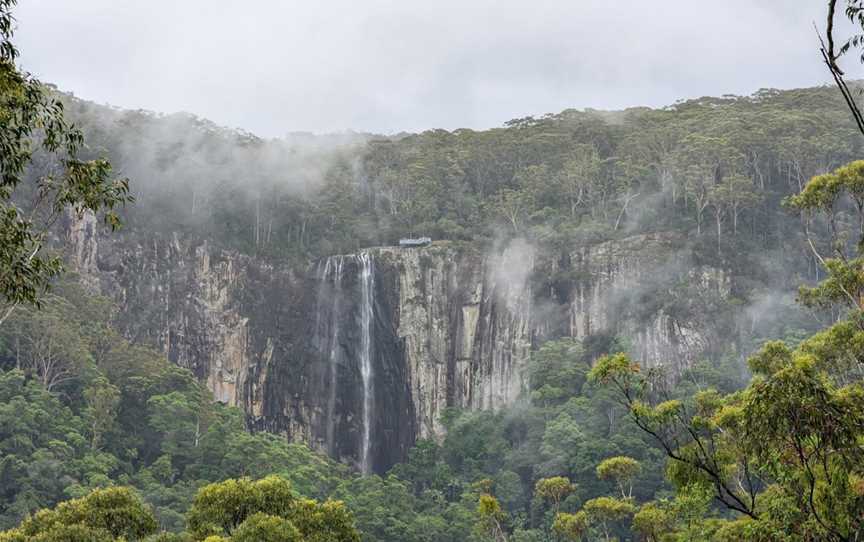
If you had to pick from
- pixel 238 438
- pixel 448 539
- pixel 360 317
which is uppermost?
pixel 360 317

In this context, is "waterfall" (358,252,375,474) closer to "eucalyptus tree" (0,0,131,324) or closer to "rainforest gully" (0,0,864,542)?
"rainforest gully" (0,0,864,542)

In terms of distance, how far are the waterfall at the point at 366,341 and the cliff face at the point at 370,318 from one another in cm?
7

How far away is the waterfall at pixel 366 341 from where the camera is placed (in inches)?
1754

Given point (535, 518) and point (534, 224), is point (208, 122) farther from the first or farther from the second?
point (535, 518)

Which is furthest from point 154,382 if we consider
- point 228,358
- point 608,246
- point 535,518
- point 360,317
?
point 608,246

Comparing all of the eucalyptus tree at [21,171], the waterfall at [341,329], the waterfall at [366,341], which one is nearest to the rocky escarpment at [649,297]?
the waterfall at [366,341]

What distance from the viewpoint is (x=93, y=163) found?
376 inches

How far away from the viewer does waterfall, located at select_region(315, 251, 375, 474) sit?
147 feet

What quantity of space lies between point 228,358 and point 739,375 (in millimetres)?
24880

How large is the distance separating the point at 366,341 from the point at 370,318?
4.04 ft

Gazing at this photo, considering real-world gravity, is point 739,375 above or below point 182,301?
below

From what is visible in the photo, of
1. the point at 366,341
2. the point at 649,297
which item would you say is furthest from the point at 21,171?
the point at 649,297

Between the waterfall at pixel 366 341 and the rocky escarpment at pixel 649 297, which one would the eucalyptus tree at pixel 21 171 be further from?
the waterfall at pixel 366 341

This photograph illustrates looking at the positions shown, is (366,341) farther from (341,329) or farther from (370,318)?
(341,329)
